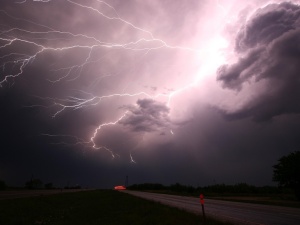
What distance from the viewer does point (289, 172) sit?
34.9 m

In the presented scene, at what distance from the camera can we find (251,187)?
222 ft

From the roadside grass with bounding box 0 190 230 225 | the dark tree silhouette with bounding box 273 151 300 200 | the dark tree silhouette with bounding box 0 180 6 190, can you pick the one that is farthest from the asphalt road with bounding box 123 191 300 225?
the dark tree silhouette with bounding box 0 180 6 190

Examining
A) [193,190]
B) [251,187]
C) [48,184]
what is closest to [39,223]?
[251,187]

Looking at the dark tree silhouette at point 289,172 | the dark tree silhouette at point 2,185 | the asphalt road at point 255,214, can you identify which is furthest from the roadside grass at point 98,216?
the dark tree silhouette at point 2,185

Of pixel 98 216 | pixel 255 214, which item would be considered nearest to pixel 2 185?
pixel 98 216

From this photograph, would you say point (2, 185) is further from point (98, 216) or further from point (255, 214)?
point (255, 214)

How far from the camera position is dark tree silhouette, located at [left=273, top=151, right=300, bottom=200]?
34.6 metres

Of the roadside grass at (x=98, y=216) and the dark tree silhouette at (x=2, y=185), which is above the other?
the dark tree silhouette at (x=2, y=185)

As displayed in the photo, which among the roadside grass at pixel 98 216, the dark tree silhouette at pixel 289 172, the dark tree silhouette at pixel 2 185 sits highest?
the dark tree silhouette at pixel 2 185

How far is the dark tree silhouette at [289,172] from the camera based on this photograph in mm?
34562

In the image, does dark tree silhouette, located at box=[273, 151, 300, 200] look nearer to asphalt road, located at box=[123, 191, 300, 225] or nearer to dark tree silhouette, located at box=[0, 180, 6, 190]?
asphalt road, located at box=[123, 191, 300, 225]

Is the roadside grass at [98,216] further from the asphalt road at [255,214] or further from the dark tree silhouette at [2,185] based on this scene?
the dark tree silhouette at [2,185]

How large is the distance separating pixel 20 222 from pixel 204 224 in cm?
977

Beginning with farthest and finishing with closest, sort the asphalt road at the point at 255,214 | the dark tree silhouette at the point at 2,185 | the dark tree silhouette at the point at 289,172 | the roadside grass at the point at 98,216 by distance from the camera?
1. the dark tree silhouette at the point at 2,185
2. the dark tree silhouette at the point at 289,172
3. the roadside grass at the point at 98,216
4. the asphalt road at the point at 255,214
